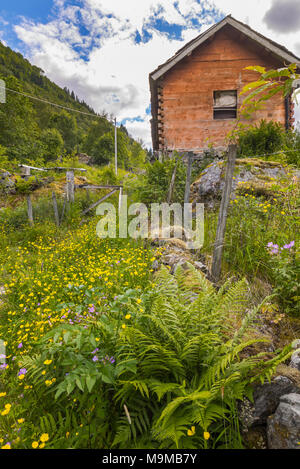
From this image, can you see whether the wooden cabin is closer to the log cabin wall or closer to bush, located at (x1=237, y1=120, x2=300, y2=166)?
the log cabin wall

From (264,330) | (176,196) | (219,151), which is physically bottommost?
(264,330)

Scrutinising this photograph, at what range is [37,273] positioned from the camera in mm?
4590

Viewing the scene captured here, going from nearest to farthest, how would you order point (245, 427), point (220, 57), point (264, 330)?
point (245, 427), point (264, 330), point (220, 57)

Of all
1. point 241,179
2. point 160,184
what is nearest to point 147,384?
point 241,179

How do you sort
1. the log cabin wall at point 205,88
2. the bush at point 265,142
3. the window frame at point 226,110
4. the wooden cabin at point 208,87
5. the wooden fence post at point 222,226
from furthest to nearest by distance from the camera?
the window frame at point 226,110 → the log cabin wall at point 205,88 → the wooden cabin at point 208,87 → the bush at point 265,142 → the wooden fence post at point 222,226

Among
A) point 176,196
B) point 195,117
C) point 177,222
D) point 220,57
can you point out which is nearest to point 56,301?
point 177,222

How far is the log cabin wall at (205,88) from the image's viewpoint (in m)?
9.98

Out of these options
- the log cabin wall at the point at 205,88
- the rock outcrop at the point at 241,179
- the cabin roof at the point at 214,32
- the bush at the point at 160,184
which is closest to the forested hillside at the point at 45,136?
the bush at the point at 160,184

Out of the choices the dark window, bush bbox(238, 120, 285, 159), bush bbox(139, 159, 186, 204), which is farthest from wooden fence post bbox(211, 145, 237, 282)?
the dark window

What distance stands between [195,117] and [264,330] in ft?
33.8

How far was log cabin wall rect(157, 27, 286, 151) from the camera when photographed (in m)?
9.98

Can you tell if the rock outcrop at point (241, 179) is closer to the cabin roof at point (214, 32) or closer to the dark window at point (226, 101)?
the dark window at point (226, 101)
